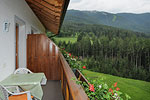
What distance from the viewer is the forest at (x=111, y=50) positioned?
66.5ft

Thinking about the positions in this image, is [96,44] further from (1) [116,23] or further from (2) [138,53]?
(1) [116,23]

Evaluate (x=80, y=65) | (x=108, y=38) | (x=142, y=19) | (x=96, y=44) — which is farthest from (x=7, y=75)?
(x=142, y=19)

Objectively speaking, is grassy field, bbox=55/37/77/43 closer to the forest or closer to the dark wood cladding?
the forest

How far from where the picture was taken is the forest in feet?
66.5

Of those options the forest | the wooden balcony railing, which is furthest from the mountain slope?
the wooden balcony railing

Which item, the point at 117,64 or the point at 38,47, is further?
the point at 117,64

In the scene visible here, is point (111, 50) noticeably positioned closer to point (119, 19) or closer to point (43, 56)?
point (43, 56)

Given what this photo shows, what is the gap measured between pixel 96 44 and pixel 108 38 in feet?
10.8

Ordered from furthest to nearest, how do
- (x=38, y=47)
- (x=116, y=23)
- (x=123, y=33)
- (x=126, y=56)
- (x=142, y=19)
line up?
(x=142, y=19) → (x=116, y=23) → (x=123, y=33) → (x=126, y=56) → (x=38, y=47)

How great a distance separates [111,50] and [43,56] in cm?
2189

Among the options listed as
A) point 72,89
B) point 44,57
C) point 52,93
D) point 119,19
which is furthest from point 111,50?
point 72,89

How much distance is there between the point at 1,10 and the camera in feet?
5.78

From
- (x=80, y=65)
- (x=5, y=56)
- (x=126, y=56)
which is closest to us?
(x=5, y=56)

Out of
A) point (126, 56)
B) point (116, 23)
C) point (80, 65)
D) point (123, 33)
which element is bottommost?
point (126, 56)
